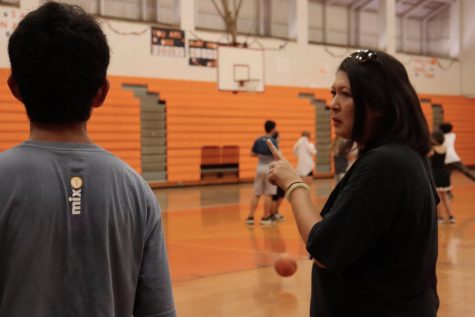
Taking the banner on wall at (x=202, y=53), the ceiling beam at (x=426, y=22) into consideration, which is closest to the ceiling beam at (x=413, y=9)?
the ceiling beam at (x=426, y=22)

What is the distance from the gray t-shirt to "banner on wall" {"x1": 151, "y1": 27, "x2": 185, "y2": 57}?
54.9 ft

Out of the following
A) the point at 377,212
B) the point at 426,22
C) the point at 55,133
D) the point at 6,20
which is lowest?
the point at 377,212

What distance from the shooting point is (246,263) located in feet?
24.9

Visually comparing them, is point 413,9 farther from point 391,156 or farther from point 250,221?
point 391,156

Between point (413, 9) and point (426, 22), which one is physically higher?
point (413, 9)

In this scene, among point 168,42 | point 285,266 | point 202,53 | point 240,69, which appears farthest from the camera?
point 202,53

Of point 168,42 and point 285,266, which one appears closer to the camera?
point 285,266

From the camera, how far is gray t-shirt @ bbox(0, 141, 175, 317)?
1509 mm

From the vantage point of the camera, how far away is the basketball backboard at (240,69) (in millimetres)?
17109

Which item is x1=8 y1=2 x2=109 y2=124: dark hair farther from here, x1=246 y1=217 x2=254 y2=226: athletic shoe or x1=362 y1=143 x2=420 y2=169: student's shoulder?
x1=246 y1=217 x2=254 y2=226: athletic shoe

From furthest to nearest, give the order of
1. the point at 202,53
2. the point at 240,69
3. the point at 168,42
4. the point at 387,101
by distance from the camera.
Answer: the point at 202,53
the point at 168,42
the point at 240,69
the point at 387,101

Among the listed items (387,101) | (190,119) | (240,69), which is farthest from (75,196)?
(190,119)

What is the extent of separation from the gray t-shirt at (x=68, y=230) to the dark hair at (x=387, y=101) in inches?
32.5

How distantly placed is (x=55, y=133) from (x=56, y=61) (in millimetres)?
186
